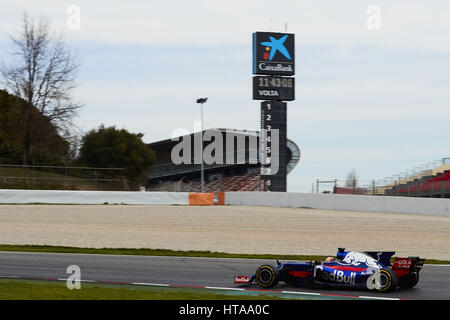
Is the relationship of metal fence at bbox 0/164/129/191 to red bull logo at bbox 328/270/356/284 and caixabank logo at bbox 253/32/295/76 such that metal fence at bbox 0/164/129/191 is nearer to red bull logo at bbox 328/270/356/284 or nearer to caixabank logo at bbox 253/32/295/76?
caixabank logo at bbox 253/32/295/76

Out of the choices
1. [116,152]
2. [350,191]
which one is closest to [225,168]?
[116,152]

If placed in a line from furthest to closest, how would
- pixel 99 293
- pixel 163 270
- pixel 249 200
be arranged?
pixel 249 200
pixel 163 270
pixel 99 293

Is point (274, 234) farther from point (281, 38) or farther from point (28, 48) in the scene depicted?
point (28, 48)

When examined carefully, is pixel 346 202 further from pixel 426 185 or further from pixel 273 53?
pixel 273 53

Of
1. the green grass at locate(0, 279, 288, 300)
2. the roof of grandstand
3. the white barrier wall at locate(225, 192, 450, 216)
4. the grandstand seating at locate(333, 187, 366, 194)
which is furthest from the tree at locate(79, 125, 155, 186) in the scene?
the green grass at locate(0, 279, 288, 300)

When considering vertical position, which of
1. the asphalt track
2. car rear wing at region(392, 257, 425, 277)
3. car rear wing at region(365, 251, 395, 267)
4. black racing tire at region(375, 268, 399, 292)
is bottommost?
the asphalt track

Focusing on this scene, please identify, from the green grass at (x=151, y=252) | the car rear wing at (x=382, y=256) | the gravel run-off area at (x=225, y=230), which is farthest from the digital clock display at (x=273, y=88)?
the car rear wing at (x=382, y=256)

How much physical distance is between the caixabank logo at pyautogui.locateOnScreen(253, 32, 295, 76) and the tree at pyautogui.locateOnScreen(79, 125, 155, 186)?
644 inches

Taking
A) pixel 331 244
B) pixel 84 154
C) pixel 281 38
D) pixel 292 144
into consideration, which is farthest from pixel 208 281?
pixel 292 144

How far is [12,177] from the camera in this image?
36875mm

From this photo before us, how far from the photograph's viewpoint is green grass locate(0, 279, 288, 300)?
8945 mm

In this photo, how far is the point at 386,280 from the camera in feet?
32.7

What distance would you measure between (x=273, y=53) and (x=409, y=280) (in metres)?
37.3
